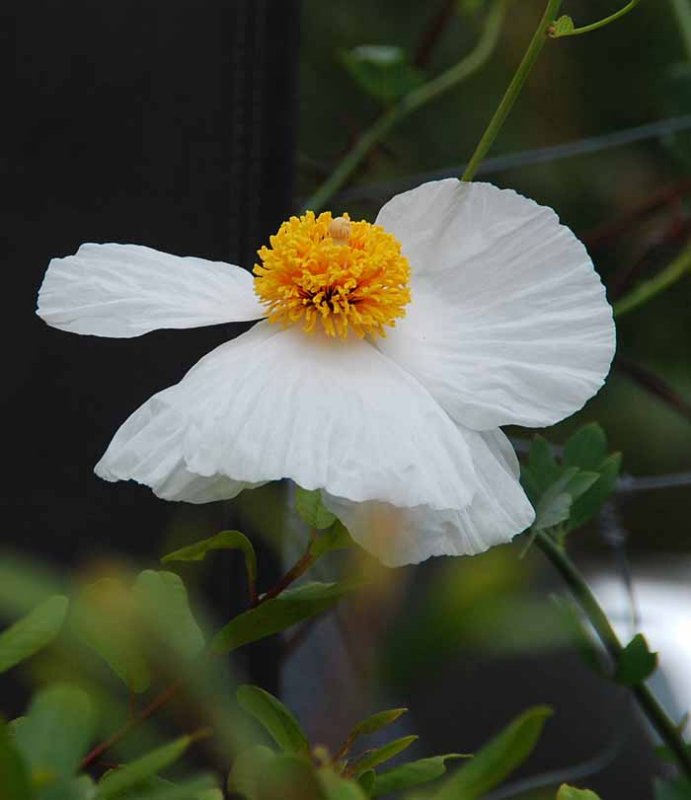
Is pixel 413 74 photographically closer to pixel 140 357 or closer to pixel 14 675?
pixel 140 357

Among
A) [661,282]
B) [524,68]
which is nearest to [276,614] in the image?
[524,68]

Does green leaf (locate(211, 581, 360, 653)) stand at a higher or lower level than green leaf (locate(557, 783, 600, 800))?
higher

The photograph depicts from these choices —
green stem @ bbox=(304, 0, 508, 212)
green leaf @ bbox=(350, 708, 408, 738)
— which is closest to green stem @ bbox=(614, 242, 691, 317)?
green stem @ bbox=(304, 0, 508, 212)

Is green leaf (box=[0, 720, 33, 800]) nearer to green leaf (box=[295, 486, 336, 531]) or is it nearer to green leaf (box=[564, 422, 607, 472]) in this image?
green leaf (box=[295, 486, 336, 531])

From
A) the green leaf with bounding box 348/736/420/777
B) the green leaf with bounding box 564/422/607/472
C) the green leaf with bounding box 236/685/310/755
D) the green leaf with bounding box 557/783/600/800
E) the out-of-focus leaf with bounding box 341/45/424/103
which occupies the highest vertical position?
the out-of-focus leaf with bounding box 341/45/424/103

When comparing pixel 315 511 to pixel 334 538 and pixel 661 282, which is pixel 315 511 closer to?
pixel 334 538
